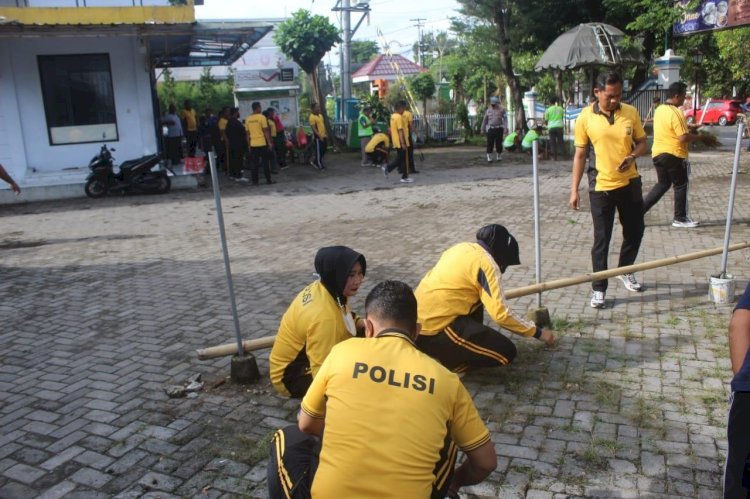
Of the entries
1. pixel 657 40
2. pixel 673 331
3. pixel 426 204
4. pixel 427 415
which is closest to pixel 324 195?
pixel 426 204

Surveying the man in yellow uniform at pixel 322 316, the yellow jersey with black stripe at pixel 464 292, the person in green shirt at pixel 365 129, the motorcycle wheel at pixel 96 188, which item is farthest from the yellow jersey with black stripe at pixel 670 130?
the motorcycle wheel at pixel 96 188

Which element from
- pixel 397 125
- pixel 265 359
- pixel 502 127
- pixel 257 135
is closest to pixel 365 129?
pixel 502 127

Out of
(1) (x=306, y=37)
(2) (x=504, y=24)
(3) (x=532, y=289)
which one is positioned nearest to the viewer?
(3) (x=532, y=289)

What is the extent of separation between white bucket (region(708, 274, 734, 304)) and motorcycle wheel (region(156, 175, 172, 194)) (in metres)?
11.5

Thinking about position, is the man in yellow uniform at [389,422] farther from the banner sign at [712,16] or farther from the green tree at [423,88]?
the green tree at [423,88]

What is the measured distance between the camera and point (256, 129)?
→ 14.3 metres

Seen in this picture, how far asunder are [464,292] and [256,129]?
10.9 m

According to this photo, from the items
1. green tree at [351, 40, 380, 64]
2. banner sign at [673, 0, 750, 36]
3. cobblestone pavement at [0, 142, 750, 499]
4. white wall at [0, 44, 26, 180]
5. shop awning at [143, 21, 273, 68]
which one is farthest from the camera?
green tree at [351, 40, 380, 64]

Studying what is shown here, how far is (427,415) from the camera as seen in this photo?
2.20 m

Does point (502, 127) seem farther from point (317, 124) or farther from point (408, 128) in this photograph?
point (317, 124)

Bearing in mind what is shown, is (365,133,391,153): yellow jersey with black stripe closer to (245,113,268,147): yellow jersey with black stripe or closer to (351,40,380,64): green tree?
(245,113,268,147): yellow jersey with black stripe

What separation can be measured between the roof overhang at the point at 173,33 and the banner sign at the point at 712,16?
1053 cm

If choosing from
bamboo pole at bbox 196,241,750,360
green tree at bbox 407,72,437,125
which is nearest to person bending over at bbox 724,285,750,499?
bamboo pole at bbox 196,241,750,360

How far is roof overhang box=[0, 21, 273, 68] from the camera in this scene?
12.6 m
